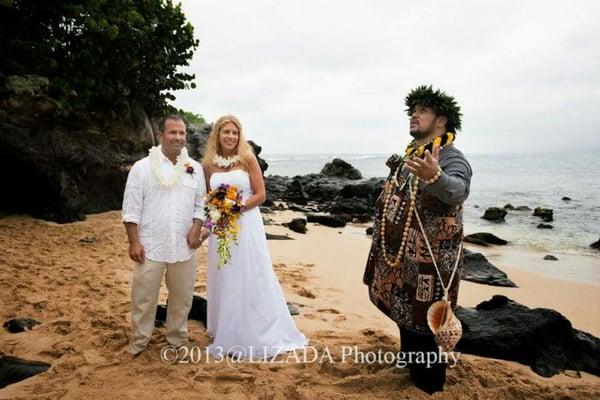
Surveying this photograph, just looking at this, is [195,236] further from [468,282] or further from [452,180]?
[468,282]

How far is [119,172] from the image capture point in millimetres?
12188

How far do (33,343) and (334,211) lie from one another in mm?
15850

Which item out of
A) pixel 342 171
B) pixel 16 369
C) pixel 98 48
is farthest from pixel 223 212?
pixel 342 171

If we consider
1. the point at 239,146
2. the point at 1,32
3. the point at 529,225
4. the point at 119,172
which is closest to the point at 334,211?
the point at 529,225

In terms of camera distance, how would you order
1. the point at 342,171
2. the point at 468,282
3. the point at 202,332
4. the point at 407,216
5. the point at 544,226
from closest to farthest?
1. the point at 407,216
2. the point at 202,332
3. the point at 468,282
4. the point at 544,226
5. the point at 342,171

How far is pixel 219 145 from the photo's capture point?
14.9 ft

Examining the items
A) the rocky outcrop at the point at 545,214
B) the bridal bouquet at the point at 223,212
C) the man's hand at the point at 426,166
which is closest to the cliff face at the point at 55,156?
the bridal bouquet at the point at 223,212

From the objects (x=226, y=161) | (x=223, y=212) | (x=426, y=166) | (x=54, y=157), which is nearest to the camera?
(x=426, y=166)

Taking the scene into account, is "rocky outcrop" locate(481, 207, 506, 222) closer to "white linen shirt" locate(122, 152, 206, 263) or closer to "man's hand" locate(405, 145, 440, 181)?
"man's hand" locate(405, 145, 440, 181)

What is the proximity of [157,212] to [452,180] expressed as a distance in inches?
108

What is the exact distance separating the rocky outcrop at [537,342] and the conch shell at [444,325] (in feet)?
5.50

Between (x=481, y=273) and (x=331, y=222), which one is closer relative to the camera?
(x=481, y=273)

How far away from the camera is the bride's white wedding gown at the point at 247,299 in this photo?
436 cm

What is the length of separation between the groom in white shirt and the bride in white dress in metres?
0.37
